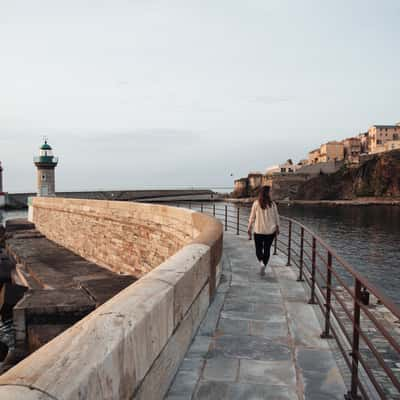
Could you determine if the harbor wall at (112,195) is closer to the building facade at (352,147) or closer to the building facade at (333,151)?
the building facade at (333,151)

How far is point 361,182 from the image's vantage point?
77.7 meters

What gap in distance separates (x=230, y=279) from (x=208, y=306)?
1486 millimetres

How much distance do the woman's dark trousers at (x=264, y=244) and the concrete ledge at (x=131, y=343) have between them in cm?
154

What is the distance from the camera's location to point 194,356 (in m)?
3.54

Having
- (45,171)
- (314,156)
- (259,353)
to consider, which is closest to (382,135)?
(314,156)

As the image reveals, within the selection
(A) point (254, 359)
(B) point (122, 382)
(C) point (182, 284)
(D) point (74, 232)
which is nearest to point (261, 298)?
(A) point (254, 359)

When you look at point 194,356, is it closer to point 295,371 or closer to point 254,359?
point 254,359

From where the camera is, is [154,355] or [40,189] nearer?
[154,355]

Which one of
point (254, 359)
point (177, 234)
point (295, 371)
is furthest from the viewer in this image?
point (177, 234)

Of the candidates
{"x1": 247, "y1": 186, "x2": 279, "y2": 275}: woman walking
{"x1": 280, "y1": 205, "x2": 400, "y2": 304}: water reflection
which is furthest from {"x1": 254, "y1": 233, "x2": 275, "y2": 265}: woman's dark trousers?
{"x1": 280, "y1": 205, "x2": 400, "y2": 304}: water reflection

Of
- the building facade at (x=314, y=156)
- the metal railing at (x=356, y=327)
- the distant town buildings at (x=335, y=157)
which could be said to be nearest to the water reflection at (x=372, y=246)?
the metal railing at (x=356, y=327)

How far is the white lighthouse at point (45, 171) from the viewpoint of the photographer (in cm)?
3584

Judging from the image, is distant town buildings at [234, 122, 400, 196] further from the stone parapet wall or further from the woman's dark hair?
the woman's dark hair

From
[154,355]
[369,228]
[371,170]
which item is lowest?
[369,228]
